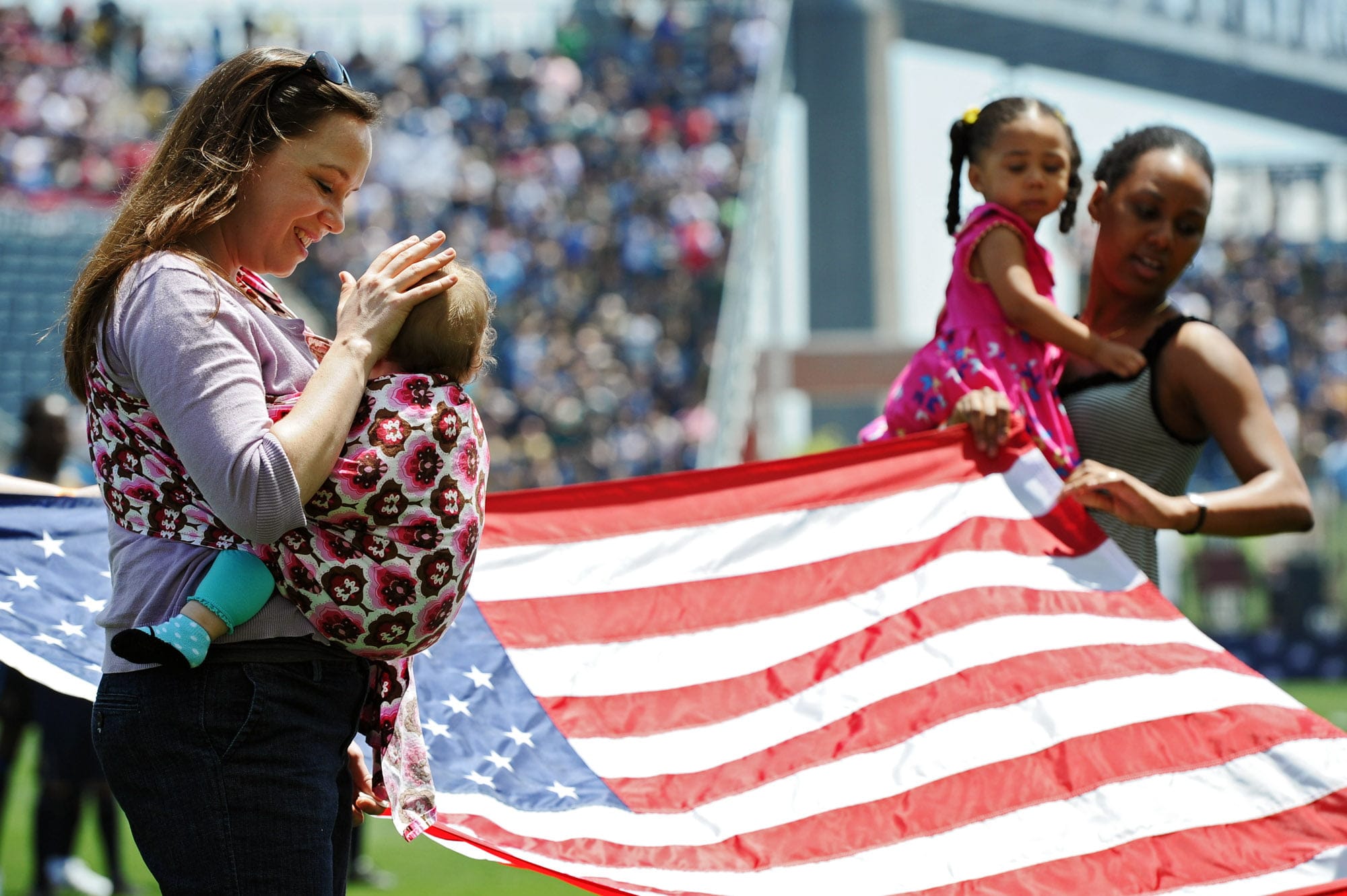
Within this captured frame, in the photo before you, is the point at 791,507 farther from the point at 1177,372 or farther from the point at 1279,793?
the point at 1279,793

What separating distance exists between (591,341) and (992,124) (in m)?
15.6

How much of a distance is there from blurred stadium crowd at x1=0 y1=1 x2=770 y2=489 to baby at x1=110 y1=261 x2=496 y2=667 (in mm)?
14668

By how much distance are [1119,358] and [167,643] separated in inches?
86.7

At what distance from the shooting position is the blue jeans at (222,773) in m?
2.07

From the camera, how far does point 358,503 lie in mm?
2123

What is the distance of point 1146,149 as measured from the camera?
3486 mm

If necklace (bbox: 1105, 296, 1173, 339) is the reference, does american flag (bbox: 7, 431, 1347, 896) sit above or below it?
below

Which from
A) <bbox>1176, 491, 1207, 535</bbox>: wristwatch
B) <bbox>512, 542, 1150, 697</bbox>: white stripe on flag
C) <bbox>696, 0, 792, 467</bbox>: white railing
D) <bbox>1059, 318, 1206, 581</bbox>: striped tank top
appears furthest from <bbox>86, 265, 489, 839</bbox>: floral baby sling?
<bbox>696, 0, 792, 467</bbox>: white railing

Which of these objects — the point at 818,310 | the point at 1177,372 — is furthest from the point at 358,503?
the point at 818,310

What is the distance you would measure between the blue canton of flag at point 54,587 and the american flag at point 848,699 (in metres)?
0.01

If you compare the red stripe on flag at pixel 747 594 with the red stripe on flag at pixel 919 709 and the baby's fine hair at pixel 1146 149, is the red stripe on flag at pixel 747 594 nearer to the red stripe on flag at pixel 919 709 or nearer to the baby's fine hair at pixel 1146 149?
the red stripe on flag at pixel 919 709

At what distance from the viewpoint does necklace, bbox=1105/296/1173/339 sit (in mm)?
3510

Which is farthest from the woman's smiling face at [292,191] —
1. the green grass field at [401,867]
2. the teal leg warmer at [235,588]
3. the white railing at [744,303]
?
the white railing at [744,303]

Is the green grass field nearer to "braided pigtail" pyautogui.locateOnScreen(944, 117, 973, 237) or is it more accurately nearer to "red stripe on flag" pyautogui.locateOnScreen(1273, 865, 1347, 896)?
"braided pigtail" pyautogui.locateOnScreen(944, 117, 973, 237)
